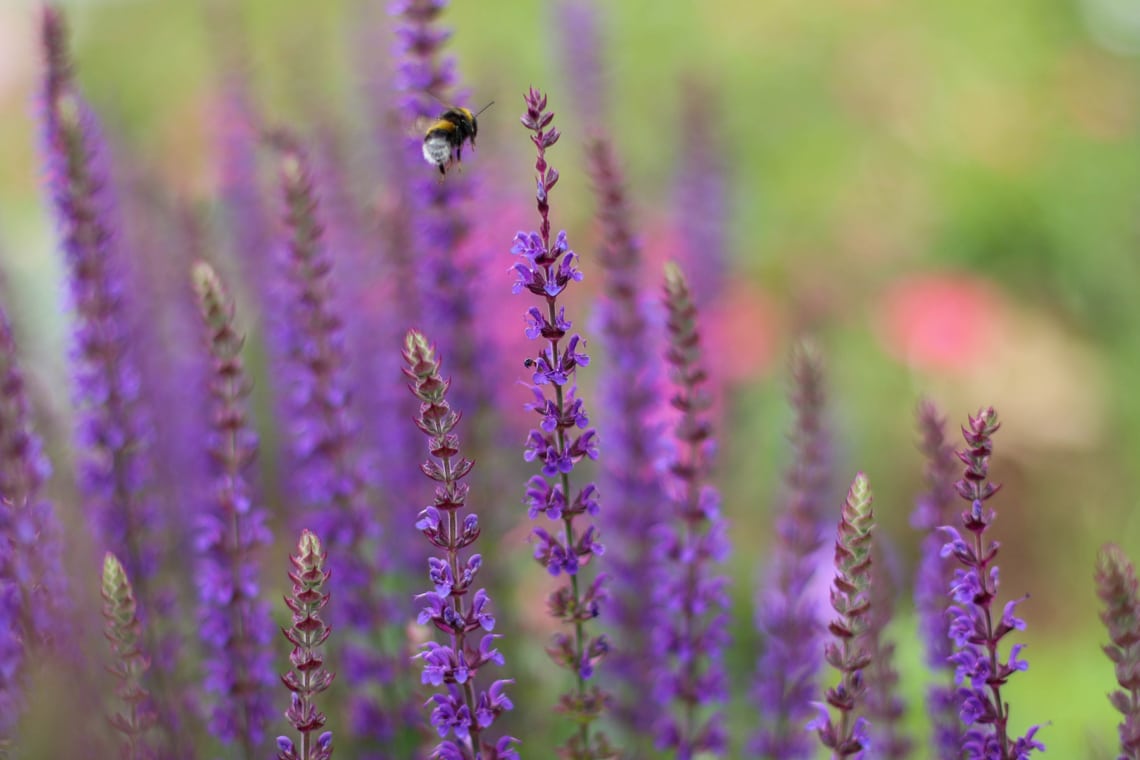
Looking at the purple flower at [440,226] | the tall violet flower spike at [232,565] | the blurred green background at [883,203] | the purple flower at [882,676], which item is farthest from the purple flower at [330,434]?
the purple flower at [882,676]

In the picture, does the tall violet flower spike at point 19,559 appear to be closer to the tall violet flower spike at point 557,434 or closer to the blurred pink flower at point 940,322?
the tall violet flower spike at point 557,434

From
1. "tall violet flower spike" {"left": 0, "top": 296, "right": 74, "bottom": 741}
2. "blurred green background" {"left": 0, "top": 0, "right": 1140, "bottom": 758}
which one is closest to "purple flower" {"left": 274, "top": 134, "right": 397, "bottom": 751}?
"tall violet flower spike" {"left": 0, "top": 296, "right": 74, "bottom": 741}

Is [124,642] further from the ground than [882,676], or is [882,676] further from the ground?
[882,676]

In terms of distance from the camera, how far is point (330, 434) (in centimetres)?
247

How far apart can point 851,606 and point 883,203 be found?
6.21m

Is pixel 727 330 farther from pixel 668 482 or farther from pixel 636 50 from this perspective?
pixel 636 50

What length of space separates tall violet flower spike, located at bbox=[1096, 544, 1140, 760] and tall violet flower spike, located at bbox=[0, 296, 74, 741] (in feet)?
5.15

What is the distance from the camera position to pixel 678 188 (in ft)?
15.7

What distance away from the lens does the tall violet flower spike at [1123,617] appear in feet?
4.91

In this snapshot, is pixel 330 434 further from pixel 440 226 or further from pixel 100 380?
pixel 440 226

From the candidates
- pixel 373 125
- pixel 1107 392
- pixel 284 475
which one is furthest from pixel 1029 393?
pixel 284 475

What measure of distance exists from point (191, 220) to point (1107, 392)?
5021 millimetres

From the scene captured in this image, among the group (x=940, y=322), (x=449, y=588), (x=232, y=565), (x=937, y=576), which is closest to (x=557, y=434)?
(x=449, y=588)

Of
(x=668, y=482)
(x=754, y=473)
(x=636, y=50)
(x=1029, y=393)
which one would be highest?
(x=636, y=50)
